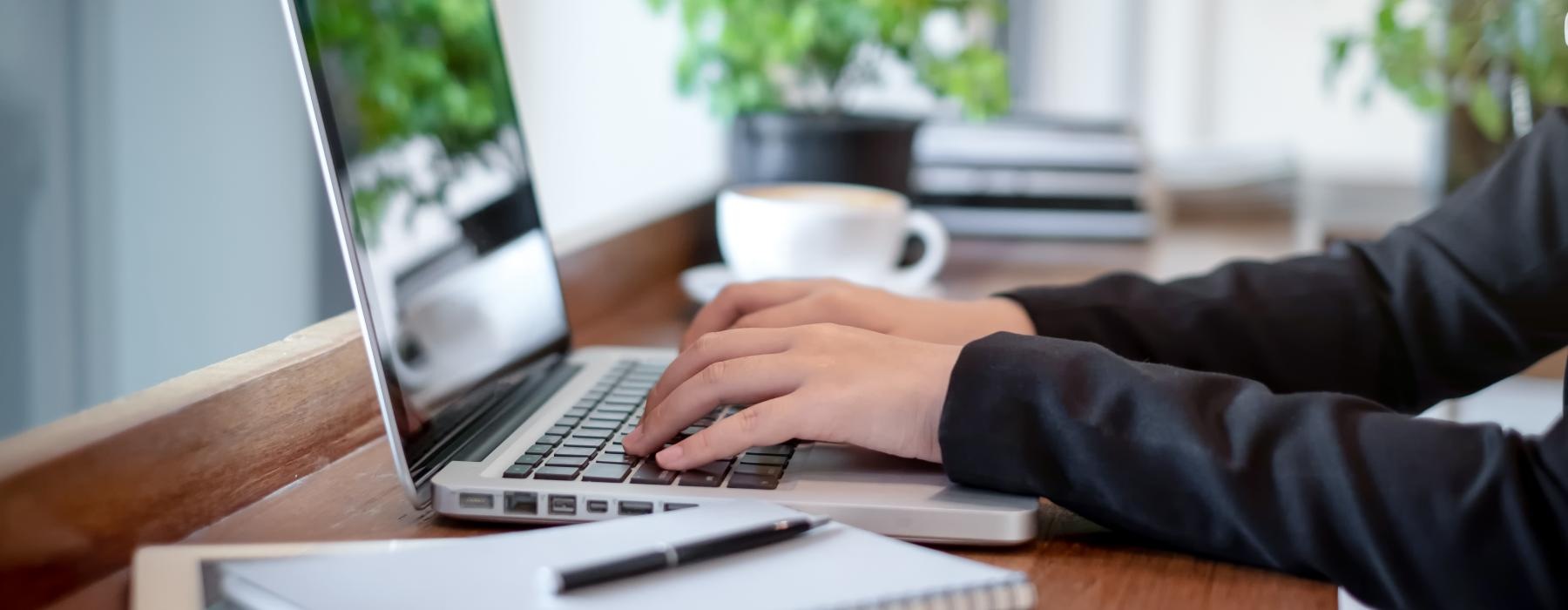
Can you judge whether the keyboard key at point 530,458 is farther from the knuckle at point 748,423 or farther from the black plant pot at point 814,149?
the black plant pot at point 814,149

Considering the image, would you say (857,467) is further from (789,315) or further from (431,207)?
(431,207)

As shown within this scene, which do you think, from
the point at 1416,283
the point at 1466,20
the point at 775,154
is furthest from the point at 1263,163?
the point at 1416,283

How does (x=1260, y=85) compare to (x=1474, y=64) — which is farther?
(x=1260, y=85)

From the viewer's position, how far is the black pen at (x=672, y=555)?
43 centimetres

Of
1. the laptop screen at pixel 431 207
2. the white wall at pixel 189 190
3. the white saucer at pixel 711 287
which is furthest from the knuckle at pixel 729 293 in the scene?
the white wall at pixel 189 190

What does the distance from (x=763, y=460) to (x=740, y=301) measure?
20cm

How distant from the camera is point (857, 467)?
597 millimetres

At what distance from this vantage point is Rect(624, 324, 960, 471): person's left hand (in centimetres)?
57

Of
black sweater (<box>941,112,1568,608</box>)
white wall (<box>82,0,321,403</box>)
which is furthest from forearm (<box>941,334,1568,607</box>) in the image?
white wall (<box>82,0,321,403</box>)

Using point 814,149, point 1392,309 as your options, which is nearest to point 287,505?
point 1392,309

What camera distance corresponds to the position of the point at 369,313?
56cm

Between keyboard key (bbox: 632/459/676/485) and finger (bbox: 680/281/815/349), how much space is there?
0.20 meters

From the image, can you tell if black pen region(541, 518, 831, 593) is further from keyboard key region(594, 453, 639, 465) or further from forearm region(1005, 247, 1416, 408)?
forearm region(1005, 247, 1416, 408)

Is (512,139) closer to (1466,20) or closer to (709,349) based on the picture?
(709,349)
